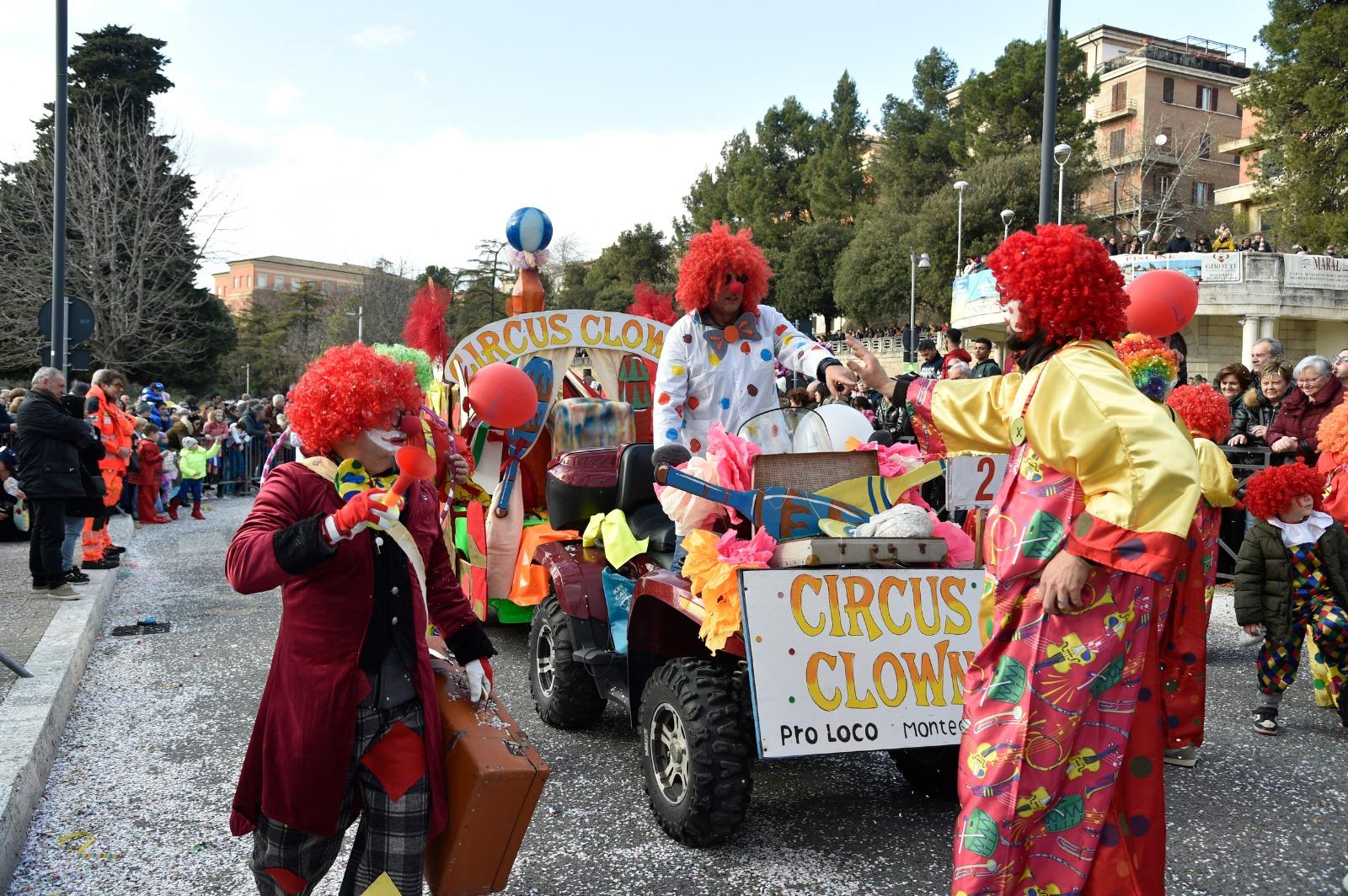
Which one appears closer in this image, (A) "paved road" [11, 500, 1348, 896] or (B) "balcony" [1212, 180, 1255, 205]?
(A) "paved road" [11, 500, 1348, 896]

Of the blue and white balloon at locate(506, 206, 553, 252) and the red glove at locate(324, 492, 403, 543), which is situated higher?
the blue and white balloon at locate(506, 206, 553, 252)

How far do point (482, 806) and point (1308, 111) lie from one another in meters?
36.8

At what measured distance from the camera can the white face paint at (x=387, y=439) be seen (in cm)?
256

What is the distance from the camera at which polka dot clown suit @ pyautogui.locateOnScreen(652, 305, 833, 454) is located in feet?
15.0

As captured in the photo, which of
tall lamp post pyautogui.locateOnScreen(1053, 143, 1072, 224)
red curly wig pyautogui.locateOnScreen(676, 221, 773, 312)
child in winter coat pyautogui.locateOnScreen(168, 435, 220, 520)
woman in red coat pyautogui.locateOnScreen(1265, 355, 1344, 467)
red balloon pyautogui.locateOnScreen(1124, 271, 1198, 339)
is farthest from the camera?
tall lamp post pyautogui.locateOnScreen(1053, 143, 1072, 224)

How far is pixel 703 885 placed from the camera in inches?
126

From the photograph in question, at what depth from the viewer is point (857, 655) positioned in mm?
3248

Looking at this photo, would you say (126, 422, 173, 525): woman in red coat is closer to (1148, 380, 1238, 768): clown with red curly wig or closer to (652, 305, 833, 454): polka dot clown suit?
(652, 305, 833, 454): polka dot clown suit

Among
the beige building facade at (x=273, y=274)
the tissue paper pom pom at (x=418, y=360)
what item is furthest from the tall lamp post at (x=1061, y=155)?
the beige building facade at (x=273, y=274)

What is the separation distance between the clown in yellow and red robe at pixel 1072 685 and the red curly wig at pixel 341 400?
63.0 inches

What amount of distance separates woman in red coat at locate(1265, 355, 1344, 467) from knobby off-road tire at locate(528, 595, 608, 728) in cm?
492

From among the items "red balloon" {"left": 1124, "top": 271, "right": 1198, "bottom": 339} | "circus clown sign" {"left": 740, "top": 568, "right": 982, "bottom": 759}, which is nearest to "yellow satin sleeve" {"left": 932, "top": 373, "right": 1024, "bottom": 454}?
"circus clown sign" {"left": 740, "top": 568, "right": 982, "bottom": 759}

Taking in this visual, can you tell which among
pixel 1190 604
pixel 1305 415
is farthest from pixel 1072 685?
pixel 1305 415

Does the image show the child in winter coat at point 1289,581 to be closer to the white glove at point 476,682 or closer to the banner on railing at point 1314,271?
the white glove at point 476,682
